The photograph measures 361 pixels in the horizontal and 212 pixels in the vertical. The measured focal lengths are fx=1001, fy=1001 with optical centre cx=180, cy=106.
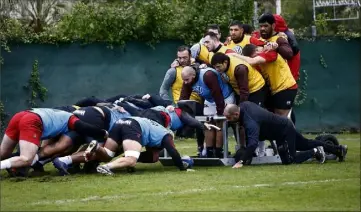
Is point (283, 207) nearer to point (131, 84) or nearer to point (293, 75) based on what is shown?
point (293, 75)

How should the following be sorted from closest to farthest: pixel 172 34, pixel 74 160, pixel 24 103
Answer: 1. pixel 74 160
2. pixel 24 103
3. pixel 172 34

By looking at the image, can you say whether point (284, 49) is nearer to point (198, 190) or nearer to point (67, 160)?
point (67, 160)

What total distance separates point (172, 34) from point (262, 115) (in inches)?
378

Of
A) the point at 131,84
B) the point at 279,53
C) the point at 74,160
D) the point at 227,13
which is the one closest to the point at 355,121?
the point at 227,13

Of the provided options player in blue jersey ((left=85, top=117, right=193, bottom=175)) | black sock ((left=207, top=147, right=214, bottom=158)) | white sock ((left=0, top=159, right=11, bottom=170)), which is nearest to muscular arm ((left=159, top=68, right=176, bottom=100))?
black sock ((left=207, top=147, right=214, bottom=158))

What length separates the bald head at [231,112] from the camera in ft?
49.6

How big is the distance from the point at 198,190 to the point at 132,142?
232cm

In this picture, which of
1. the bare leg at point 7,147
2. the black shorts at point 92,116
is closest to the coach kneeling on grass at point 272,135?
the black shorts at point 92,116

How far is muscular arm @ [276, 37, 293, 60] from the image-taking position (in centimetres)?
1608

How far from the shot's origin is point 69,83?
2327 centimetres

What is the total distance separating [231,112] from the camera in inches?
595

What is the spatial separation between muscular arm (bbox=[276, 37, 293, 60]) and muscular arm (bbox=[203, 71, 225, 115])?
113 centimetres

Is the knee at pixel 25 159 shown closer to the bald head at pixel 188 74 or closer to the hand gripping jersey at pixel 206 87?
the bald head at pixel 188 74

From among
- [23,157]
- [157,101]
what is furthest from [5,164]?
[157,101]
